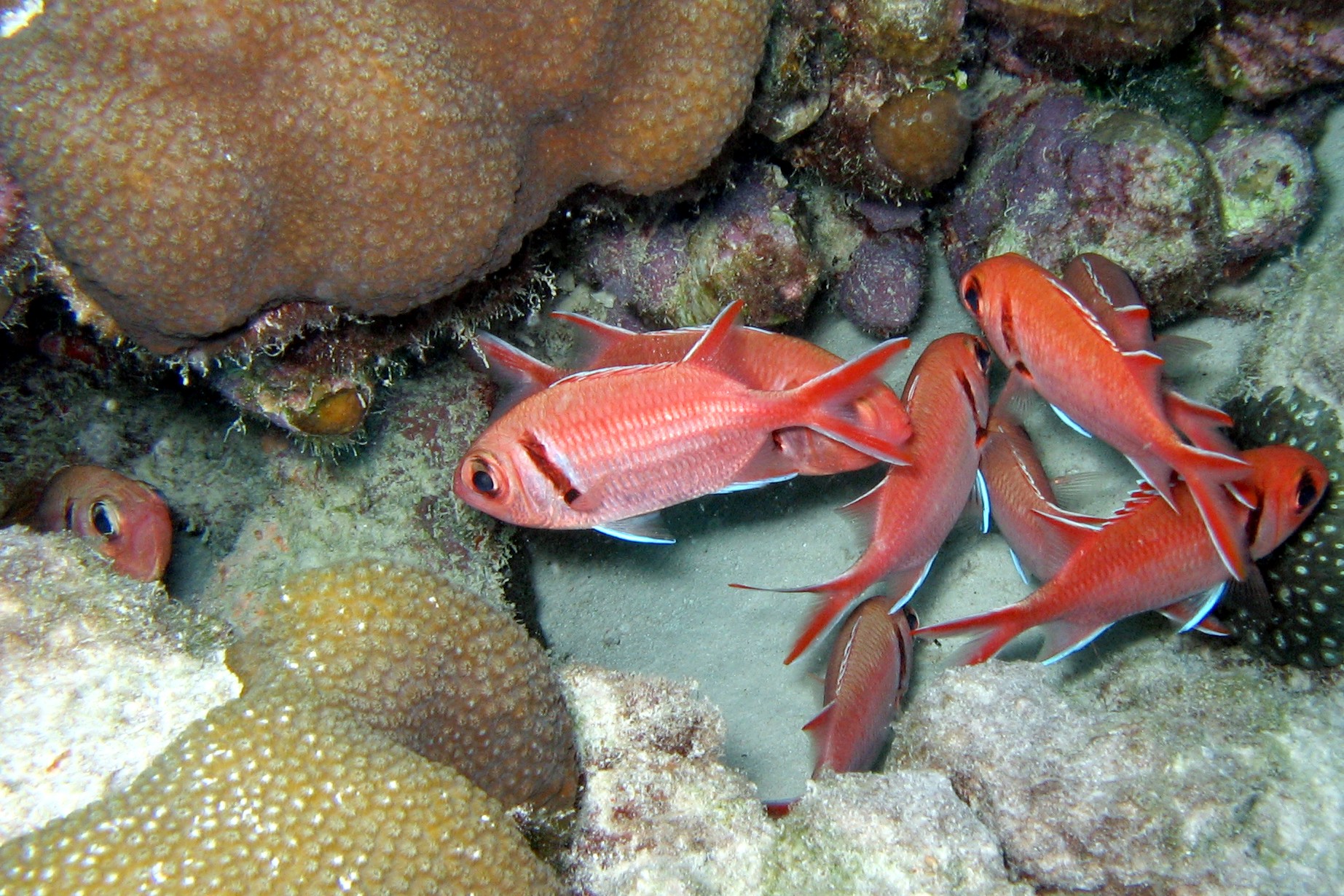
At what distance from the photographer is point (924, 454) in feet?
10.7

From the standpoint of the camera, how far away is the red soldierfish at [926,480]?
3.27 m

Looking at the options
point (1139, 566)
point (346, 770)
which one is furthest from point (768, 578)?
point (346, 770)

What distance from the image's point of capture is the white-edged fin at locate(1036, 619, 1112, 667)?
10.9 ft

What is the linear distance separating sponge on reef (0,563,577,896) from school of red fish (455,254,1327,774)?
1.82 ft

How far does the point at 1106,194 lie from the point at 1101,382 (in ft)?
4.56

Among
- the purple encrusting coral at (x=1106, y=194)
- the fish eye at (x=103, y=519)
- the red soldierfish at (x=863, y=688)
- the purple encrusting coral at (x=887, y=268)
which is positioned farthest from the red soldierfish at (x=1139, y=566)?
the fish eye at (x=103, y=519)

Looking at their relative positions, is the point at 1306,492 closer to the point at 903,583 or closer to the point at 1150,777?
the point at 1150,777

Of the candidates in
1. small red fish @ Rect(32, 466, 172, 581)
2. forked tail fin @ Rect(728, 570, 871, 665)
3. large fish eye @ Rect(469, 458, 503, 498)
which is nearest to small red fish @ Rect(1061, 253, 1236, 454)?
forked tail fin @ Rect(728, 570, 871, 665)

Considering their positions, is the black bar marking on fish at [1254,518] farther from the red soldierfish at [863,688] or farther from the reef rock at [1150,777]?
the red soldierfish at [863,688]

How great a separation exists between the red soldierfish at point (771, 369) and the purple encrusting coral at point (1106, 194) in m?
1.67

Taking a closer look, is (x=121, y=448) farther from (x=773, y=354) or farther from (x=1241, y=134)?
(x=1241, y=134)

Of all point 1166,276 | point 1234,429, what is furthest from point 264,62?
point 1234,429

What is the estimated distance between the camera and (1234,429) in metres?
3.70

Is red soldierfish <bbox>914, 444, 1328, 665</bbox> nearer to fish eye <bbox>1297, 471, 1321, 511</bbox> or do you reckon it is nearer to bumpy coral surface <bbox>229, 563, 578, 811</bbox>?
fish eye <bbox>1297, 471, 1321, 511</bbox>
